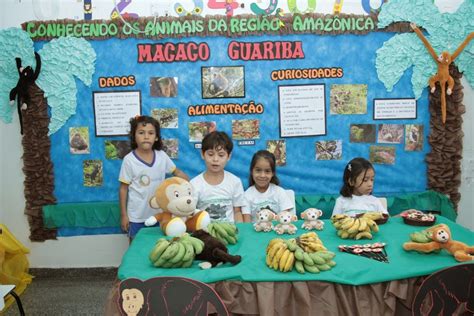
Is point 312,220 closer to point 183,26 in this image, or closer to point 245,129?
point 245,129

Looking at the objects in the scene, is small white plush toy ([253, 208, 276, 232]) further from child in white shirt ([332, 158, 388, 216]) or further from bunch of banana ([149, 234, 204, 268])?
child in white shirt ([332, 158, 388, 216])

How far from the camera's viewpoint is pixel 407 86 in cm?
356

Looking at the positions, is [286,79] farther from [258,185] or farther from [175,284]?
[175,284]

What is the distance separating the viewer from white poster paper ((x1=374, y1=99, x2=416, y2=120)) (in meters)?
3.58

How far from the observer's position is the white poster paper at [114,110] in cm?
350

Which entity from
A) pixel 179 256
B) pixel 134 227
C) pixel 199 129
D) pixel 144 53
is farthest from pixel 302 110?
pixel 179 256

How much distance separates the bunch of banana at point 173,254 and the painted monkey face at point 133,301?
21 centimetres

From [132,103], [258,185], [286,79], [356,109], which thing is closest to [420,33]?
[356,109]

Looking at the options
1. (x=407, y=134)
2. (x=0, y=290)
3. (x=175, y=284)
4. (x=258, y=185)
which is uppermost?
(x=407, y=134)

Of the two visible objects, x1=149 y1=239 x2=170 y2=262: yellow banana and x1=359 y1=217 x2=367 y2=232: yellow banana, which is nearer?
x1=149 y1=239 x2=170 y2=262: yellow banana

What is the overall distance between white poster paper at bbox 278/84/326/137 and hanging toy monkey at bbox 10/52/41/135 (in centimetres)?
182

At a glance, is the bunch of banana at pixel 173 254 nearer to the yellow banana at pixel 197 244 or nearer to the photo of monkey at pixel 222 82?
the yellow banana at pixel 197 244

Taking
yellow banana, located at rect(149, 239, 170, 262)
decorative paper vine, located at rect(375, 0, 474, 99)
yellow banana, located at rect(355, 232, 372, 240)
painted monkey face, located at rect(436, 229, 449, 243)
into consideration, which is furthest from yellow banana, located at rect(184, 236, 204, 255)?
decorative paper vine, located at rect(375, 0, 474, 99)

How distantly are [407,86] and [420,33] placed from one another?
398 millimetres
